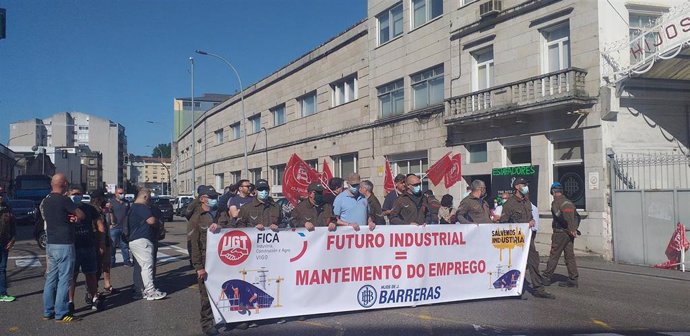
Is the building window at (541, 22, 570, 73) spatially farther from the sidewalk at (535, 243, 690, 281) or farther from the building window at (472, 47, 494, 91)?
the sidewalk at (535, 243, 690, 281)

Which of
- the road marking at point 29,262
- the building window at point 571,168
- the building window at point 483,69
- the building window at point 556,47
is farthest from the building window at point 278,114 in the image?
the road marking at point 29,262

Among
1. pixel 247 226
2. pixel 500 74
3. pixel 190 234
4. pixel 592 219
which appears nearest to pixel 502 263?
pixel 247 226

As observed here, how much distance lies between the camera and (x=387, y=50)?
83.3 ft

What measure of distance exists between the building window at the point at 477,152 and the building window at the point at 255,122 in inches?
871

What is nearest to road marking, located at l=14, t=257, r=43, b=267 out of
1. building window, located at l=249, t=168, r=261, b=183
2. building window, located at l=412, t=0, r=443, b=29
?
building window, located at l=412, t=0, r=443, b=29

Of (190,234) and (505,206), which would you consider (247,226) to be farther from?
(505,206)

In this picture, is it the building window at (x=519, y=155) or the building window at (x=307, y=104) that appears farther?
the building window at (x=307, y=104)

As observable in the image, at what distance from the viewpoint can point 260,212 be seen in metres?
7.92

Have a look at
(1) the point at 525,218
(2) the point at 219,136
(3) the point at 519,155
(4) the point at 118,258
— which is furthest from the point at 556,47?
(2) the point at 219,136

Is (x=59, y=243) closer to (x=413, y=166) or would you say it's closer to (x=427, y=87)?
(x=427, y=87)

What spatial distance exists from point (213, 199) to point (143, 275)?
2261 millimetres

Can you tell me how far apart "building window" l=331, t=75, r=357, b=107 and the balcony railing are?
8993 millimetres

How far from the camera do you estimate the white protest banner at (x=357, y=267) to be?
23.4 feet

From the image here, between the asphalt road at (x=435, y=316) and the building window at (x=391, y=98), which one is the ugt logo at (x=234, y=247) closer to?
the asphalt road at (x=435, y=316)
